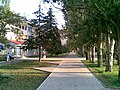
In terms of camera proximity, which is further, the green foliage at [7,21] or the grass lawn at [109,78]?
the green foliage at [7,21]

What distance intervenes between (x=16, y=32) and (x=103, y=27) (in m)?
11.1

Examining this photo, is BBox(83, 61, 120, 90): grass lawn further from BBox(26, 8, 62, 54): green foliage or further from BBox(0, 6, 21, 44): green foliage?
BBox(26, 8, 62, 54): green foliage

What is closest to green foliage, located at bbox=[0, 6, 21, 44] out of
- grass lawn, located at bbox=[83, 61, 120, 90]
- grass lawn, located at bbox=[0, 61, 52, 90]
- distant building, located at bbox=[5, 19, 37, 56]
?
distant building, located at bbox=[5, 19, 37, 56]

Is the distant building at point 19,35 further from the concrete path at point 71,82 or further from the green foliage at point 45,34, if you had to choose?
the concrete path at point 71,82

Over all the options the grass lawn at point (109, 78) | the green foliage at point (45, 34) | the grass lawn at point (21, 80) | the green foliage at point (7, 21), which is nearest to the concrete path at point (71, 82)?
the grass lawn at point (109, 78)

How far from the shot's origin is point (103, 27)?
20.2 m

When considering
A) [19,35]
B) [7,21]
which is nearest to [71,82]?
[7,21]

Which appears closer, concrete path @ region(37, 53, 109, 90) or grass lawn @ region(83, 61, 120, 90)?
concrete path @ region(37, 53, 109, 90)

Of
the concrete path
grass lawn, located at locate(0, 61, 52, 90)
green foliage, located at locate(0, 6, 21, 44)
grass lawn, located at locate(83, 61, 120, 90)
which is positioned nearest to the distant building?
green foliage, located at locate(0, 6, 21, 44)

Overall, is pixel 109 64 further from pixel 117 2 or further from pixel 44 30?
pixel 44 30

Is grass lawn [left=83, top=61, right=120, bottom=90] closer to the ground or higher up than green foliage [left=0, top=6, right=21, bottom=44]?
closer to the ground

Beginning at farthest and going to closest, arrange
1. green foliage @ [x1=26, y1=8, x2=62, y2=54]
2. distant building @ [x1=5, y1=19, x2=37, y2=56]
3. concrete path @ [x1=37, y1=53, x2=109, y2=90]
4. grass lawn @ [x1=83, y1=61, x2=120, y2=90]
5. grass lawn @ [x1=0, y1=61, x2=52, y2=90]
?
green foliage @ [x1=26, y1=8, x2=62, y2=54] < distant building @ [x1=5, y1=19, x2=37, y2=56] < grass lawn @ [x1=83, y1=61, x2=120, y2=90] < grass lawn @ [x1=0, y1=61, x2=52, y2=90] < concrete path @ [x1=37, y1=53, x2=109, y2=90]

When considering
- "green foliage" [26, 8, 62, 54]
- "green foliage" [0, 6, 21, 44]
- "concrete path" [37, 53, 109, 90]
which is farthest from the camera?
"green foliage" [26, 8, 62, 54]

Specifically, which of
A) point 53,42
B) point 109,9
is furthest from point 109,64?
point 53,42
